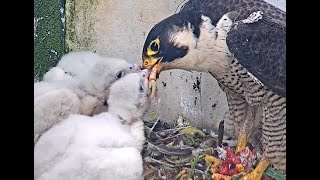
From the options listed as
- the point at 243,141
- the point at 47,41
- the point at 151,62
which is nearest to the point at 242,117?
the point at 243,141

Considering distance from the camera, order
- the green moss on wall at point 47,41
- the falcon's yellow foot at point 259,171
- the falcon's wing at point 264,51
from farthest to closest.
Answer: the green moss on wall at point 47,41 → the falcon's yellow foot at point 259,171 → the falcon's wing at point 264,51

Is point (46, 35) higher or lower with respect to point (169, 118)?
higher

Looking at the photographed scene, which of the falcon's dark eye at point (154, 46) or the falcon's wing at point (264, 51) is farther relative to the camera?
the falcon's dark eye at point (154, 46)

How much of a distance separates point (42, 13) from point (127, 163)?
0.77 m

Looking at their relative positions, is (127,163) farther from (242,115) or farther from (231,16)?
(231,16)

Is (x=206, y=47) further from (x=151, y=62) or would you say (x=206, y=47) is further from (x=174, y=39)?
(x=151, y=62)

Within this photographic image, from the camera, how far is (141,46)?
10.2 feet

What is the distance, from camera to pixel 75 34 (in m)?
3.20

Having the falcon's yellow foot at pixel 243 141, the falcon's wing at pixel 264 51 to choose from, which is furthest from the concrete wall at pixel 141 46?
the falcon's wing at pixel 264 51

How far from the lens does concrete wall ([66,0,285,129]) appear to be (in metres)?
3.10

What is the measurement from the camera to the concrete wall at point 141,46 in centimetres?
310

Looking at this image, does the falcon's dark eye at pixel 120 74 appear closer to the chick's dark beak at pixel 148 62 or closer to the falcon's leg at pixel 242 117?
the chick's dark beak at pixel 148 62

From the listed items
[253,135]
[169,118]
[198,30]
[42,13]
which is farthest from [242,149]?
[42,13]

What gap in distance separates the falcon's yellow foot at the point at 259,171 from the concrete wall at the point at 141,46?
25 centimetres
